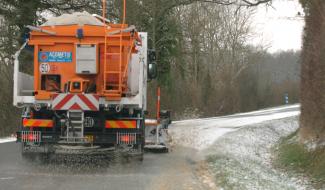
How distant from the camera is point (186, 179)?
10164 mm

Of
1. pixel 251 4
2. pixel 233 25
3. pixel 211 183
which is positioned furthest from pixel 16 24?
pixel 233 25

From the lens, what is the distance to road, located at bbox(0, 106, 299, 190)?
934cm

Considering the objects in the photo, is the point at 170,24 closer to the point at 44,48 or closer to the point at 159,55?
the point at 159,55

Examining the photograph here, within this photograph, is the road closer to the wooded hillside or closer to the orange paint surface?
the orange paint surface

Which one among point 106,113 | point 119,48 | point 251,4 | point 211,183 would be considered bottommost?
point 211,183

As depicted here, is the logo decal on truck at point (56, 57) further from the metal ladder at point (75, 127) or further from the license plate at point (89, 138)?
the license plate at point (89, 138)

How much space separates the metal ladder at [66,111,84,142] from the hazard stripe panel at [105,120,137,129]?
0.66 metres

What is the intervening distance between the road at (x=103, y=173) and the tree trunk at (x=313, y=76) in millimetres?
3193

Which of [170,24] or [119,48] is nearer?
[119,48]

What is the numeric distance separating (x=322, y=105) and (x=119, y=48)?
499cm

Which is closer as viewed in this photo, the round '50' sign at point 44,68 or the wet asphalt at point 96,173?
the wet asphalt at point 96,173

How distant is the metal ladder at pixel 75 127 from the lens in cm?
1091

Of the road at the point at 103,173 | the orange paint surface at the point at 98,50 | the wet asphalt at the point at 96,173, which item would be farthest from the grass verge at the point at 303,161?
the orange paint surface at the point at 98,50

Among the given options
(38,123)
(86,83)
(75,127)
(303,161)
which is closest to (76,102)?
(75,127)
